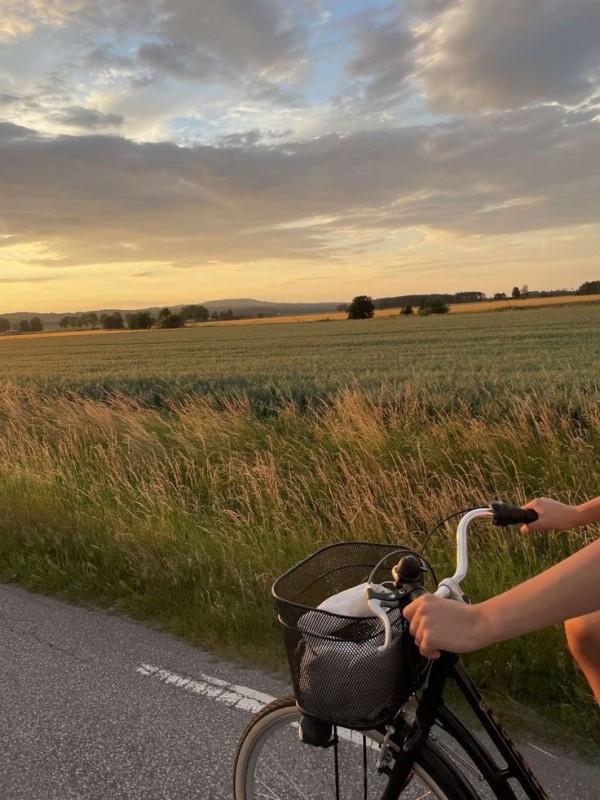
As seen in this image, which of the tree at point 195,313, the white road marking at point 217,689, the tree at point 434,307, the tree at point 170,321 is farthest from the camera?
the tree at point 195,313

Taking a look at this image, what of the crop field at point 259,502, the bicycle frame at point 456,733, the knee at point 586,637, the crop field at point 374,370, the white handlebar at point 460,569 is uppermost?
the white handlebar at point 460,569

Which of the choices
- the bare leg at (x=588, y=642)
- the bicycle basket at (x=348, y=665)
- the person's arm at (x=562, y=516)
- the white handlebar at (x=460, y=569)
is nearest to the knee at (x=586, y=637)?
the bare leg at (x=588, y=642)

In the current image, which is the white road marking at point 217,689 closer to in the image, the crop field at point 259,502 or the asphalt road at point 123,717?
the asphalt road at point 123,717

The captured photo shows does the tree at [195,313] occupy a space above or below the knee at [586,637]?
above

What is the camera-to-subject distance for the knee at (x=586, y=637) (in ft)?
5.91

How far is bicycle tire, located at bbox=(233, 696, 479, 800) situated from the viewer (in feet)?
5.71

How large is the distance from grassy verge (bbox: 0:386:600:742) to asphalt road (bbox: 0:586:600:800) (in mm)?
277

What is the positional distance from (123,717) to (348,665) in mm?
2159

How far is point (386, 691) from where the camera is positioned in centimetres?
157

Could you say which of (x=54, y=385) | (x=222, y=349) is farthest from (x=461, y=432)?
(x=222, y=349)

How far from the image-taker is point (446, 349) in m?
30.3

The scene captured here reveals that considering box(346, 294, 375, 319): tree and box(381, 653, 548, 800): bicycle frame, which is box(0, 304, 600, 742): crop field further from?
box(346, 294, 375, 319): tree

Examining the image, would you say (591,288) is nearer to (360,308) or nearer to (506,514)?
(360,308)

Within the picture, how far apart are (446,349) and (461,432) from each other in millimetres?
23534
